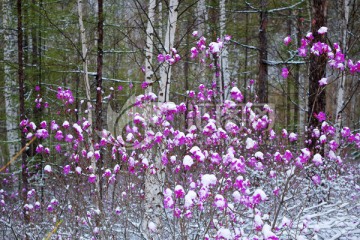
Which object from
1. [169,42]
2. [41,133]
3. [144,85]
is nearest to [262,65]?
[169,42]

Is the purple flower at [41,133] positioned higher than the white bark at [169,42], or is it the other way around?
the white bark at [169,42]

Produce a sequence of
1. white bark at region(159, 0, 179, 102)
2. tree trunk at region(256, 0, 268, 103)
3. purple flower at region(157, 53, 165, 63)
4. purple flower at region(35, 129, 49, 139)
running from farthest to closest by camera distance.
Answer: tree trunk at region(256, 0, 268, 103) < purple flower at region(35, 129, 49, 139) < white bark at region(159, 0, 179, 102) < purple flower at region(157, 53, 165, 63)

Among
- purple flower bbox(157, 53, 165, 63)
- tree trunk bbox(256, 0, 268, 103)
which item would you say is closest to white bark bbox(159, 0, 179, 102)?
purple flower bbox(157, 53, 165, 63)

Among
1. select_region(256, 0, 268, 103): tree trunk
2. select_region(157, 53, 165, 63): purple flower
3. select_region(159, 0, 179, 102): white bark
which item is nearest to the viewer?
select_region(157, 53, 165, 63): purple flower

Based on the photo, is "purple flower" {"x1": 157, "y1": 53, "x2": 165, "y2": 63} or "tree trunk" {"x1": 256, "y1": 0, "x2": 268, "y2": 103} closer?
"purple flower" {"x1": 157, "y1": 53, "x2": 165, "y2": 63}

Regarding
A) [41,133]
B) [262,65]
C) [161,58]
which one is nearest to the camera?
[161,58]

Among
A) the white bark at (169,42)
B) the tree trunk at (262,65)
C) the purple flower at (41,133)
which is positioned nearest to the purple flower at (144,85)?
the white bark at (169,42)

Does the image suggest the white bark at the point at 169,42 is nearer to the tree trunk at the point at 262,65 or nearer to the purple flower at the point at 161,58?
the purple flower at the point at 161,58

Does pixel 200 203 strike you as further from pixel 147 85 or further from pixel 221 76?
pixel 221 76

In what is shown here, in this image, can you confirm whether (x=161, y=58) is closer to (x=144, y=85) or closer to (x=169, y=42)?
(x=169, y=42)

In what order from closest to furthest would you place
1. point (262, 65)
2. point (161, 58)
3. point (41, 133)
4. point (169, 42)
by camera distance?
point (161, 58) < point (169, 42) < point (41, 133) < point (262, 65)

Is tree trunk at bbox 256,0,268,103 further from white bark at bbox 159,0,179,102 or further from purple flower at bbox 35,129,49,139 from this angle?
purple flower at bbox 35,129,49,139

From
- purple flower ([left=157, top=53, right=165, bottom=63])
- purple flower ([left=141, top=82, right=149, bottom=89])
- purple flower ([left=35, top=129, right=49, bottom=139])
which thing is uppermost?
purple flower ([left=157, top=53, right=165, bottom=63])

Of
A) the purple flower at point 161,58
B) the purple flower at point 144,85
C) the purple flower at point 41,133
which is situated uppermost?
the purple flower at point 161,58
